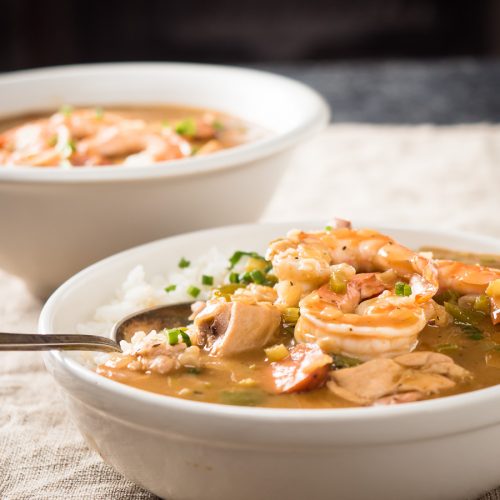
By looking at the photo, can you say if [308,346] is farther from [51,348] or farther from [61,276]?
[61,276]

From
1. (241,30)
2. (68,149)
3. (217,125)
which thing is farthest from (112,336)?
(241,30)

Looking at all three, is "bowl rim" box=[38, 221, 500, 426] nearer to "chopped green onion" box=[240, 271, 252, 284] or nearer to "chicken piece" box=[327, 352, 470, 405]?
"chicken piece" box=[327, 352, 470, 405]

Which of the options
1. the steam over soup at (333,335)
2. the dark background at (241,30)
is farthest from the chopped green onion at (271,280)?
the dark background at (241,30)

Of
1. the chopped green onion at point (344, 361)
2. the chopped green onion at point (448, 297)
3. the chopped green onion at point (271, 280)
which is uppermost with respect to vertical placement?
the chopped green onion at point (344, 361)

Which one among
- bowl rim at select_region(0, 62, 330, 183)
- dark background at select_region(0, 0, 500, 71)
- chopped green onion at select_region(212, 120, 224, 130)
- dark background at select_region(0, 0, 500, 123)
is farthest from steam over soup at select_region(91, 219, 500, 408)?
dark background at select_region(0, 0, 500, 71)

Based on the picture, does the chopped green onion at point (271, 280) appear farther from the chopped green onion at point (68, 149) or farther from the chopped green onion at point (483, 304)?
the chopped green onion at point (68, 149)

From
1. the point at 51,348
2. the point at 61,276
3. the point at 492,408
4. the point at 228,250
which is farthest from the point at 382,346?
the point at 61,276

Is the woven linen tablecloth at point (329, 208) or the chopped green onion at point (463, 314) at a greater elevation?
the chopped green onion at point (463, 314)
